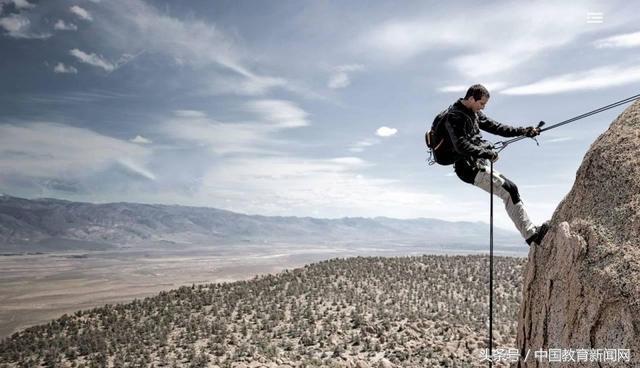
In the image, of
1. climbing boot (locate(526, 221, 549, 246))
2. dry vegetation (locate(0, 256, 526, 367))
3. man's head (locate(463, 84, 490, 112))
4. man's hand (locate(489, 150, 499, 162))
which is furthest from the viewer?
dry vegetation (locate(0, 256, 526, 367))

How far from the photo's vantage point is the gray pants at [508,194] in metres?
5.76

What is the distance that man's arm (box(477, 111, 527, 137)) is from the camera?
19.9 feet

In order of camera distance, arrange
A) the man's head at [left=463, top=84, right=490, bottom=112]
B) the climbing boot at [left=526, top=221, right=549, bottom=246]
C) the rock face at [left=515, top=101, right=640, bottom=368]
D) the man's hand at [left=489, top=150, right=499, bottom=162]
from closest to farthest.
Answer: the rock face at [left=515, top=101, right=640, bottom=368] → the man's hand at [left=489, top=150, right=499, bottom=162] → the man's head at [left=463, top=84, right=490, bottom=112] → the climbing boot at [left=526, top=221, right=549, bottom=246]

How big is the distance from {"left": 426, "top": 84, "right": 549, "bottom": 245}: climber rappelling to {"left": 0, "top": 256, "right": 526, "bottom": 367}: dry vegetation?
12.8m

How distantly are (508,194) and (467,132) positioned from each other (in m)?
0.97

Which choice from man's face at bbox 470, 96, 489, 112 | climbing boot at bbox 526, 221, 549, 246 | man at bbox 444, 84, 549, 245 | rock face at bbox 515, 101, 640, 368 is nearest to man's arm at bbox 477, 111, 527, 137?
man at bbox 444, 84, 549, 245

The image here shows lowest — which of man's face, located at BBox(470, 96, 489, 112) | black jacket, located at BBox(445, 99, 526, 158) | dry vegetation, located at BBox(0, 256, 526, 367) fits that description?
dry vegetation, located at BBox(0, 256, 526, 367)

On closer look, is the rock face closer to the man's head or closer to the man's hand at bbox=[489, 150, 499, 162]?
the man's hand at bbox=[489, 150, 499, 162]

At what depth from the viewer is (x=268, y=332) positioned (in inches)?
870

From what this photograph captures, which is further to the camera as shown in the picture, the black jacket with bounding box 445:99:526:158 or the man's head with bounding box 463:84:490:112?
the man's head with bounding box 463:84:490:112

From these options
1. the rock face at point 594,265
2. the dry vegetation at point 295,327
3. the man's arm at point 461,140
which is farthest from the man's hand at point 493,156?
the dry vegetation at point 295,327

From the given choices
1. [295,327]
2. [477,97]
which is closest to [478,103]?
[477,97]

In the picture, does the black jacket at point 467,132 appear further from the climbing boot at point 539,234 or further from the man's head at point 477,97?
the climbing boot at point 539,234

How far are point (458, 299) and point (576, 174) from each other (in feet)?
77.3
